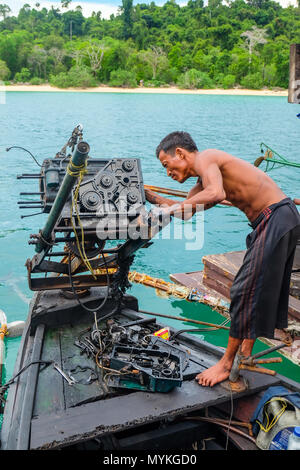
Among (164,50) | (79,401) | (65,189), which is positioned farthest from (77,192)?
(164,50)

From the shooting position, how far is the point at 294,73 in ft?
14.9

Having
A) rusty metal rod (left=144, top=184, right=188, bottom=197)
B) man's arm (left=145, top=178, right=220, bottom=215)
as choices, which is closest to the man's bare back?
man's arm (left=145, top=178, right=220, bottom=215)

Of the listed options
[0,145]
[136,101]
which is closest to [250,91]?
[136,101]

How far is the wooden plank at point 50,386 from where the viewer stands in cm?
303

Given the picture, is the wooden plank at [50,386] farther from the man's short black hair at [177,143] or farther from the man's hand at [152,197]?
the man's short black hair at [177,143]

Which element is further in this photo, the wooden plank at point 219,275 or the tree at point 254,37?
the tree at point 254,37

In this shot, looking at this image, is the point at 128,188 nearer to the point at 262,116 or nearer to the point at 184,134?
the point at 184,134

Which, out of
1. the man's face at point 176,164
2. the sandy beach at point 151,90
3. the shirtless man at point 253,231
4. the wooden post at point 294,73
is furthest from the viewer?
the sandy beach at point 151,90

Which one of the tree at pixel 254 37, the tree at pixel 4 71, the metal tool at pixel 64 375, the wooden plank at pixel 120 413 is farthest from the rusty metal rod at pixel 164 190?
the tree at pixel 254 37

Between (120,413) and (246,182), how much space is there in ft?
5.58

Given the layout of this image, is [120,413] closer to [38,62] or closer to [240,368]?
[240,368]

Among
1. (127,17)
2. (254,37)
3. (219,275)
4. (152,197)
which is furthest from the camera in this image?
→ (127,17)

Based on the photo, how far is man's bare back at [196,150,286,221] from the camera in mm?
3076
